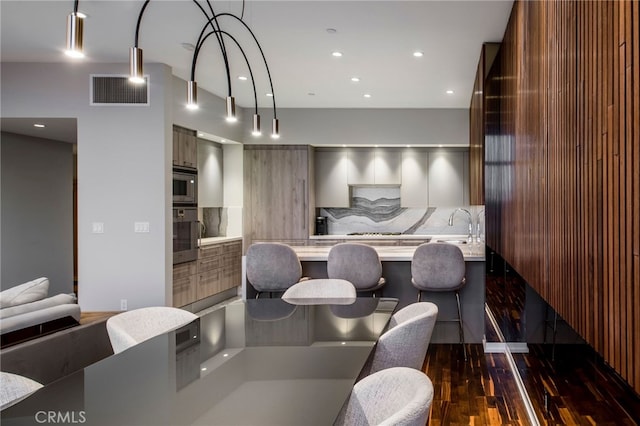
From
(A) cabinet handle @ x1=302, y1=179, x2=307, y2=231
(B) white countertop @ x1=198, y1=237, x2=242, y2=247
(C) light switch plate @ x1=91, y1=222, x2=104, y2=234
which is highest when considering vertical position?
(A) cabinet handle @ x1=302, y1=179, x2=307, y2=231

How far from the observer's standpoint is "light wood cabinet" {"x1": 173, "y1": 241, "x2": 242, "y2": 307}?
513 cm

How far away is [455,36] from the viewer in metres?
3.76

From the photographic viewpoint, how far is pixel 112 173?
4.61 m

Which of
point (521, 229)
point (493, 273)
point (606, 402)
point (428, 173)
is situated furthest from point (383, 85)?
point (606, 402)

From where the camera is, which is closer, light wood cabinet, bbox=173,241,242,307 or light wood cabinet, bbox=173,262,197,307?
light wood cabinet, bbox=173,262,197,307

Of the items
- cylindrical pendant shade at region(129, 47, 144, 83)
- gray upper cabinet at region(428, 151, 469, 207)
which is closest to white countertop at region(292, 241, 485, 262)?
gray upper cabinet at region(428, 151, 469, 207)

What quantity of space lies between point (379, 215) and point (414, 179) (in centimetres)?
87

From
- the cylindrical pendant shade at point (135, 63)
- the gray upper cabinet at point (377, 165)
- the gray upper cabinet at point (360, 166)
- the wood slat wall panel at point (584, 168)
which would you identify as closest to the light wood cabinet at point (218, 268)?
the gray upper cabinet at point (360, 166)

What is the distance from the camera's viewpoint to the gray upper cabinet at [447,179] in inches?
271

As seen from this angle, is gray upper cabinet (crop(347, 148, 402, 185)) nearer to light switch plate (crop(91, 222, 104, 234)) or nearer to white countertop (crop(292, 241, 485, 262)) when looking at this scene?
white countertop (crop(292, 241, 485, 262))

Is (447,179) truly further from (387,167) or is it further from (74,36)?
(74,36)

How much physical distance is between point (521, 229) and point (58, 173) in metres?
6.11

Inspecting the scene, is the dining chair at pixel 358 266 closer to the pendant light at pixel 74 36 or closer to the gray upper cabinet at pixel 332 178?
the pendant light at pixel 74 36

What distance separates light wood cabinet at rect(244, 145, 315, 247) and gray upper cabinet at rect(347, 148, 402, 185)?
844 millimetres
